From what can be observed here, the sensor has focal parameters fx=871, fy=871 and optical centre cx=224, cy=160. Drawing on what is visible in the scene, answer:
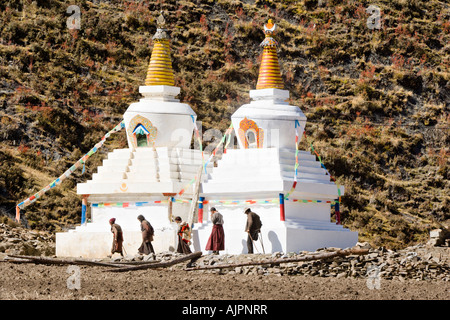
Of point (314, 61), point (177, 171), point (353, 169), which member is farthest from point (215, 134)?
point (177, 171)

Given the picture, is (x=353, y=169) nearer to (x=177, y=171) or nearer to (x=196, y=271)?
→ (x=177, y=171)

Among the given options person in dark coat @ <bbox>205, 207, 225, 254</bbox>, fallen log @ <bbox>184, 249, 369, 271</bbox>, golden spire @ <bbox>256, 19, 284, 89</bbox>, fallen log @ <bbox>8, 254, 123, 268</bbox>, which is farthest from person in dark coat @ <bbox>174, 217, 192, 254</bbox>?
golden spire @ <bbox>256, 19, 284, 89</bbox>

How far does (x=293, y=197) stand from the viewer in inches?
822

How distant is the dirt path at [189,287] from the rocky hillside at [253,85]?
45.7 feet

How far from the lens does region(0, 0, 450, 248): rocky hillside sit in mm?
32406

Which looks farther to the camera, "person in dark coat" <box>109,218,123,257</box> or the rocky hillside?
the rocky hillside

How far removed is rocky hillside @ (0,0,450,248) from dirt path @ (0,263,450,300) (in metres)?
13.9

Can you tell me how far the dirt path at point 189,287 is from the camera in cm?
1287

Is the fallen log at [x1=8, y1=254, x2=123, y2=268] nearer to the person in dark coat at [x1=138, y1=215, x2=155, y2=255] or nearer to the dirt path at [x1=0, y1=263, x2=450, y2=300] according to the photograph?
the dirt path at [x1=0, y1=263, x2=450, y2=300]

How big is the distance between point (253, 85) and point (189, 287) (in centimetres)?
2552
